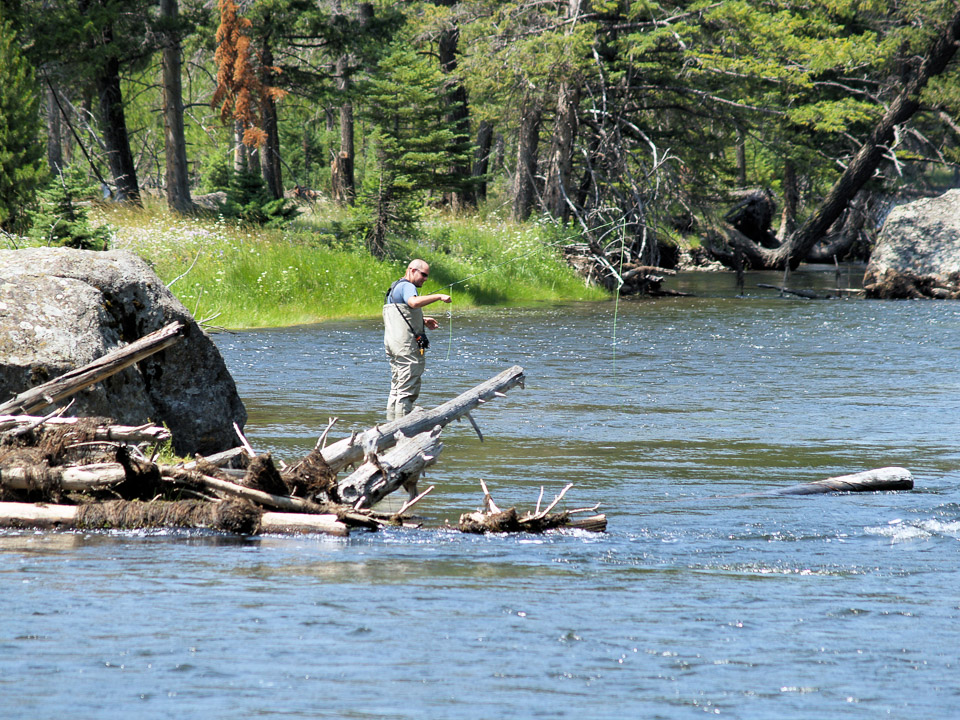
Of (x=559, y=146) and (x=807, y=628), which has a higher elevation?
(x=559, y=146)

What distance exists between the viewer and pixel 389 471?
23.8 feet

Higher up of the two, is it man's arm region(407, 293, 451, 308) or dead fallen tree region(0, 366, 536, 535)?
man's arm region(407, 293, 451, 308)

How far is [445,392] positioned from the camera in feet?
42.5

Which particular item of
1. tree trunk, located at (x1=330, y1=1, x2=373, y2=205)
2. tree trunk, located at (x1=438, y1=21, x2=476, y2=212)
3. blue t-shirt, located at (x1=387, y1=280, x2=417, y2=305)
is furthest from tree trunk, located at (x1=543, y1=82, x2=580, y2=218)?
blue t-shirt, located at (x1=387, y1=280, x2=417, y2=305)

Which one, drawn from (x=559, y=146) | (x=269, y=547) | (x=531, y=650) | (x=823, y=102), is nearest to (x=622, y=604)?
(x=531, y=650)

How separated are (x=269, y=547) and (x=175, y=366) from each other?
3.20 meters

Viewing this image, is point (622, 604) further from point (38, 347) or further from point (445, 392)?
point (445, 392)

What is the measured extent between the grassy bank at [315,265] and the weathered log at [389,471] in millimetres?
11335

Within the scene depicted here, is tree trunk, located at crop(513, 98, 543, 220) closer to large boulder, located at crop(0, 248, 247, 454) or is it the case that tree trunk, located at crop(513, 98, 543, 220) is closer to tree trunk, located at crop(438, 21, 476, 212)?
tree trunk, located at crop(438, 21, 476, 212)

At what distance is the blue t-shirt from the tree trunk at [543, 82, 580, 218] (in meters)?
17.8

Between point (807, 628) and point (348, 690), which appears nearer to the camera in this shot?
point (348, 690)

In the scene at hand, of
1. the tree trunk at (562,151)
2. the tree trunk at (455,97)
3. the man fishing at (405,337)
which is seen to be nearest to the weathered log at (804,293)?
the tree trunk at (562,151)

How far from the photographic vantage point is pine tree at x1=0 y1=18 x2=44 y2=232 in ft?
66.0

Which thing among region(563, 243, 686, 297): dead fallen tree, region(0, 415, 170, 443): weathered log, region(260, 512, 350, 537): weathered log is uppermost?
region(0, 415, 170, 443): weathered log
